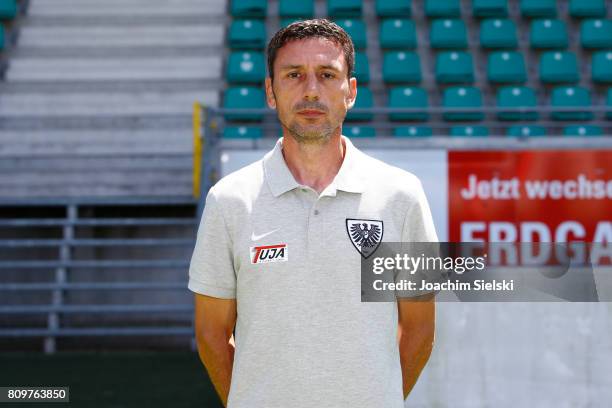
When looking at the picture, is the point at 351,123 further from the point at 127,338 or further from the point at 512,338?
the point at 512,338

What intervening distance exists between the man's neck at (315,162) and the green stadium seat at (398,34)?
8.43 m

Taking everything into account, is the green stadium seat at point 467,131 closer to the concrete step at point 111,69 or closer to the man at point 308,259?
the concrete step at point 111,69

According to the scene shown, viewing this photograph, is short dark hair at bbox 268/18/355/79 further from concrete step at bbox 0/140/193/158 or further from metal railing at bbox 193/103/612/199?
concrete step at bbox 0/140/193/158

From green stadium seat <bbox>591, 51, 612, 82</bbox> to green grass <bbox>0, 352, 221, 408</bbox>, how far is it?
6300mm

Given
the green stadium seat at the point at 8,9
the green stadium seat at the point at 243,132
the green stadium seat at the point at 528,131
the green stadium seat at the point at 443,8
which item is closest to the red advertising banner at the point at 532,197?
the green stadium seat at the point at 528,131

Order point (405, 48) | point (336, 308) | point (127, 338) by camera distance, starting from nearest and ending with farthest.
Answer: point (336, 308)
point (127, 338)
point (405, 48)

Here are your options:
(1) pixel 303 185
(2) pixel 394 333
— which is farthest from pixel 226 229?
(2) pixel 394 333

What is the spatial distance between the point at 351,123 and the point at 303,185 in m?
7.26

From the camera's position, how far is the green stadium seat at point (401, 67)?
9.35 metres

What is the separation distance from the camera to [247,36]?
9805 millimetres

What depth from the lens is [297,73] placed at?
5.46 feet

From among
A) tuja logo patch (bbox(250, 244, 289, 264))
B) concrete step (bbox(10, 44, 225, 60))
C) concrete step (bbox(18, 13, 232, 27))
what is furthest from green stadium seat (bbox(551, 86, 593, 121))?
tuja logo patch (bbox(250, 244, 289, 264))

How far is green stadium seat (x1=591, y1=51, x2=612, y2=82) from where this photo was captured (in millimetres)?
9320

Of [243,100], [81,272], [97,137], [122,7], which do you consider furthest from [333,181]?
[122,7]
